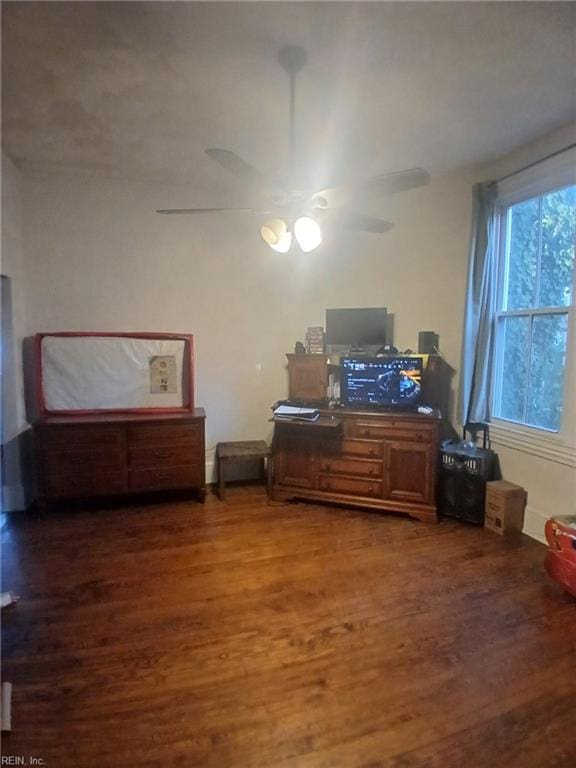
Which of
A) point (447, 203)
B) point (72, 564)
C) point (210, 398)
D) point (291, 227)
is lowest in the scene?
point (72, 564)

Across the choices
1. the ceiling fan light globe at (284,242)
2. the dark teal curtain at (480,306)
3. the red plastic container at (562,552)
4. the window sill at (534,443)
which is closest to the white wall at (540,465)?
the window sill at (534,443)

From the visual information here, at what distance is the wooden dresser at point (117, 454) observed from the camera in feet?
10.6

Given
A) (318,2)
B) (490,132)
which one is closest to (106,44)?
(318,2)

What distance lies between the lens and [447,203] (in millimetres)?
3568

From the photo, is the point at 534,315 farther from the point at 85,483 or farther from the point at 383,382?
the point at 85,483

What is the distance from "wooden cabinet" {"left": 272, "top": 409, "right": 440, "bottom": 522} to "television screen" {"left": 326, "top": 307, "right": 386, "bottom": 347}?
2.37 ft

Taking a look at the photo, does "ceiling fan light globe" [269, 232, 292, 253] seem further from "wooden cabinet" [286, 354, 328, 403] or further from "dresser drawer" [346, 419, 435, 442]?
"dresser drawer" [346, 419, 435, 442]

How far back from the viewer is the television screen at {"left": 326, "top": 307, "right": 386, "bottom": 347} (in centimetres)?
369

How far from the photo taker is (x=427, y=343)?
3553mm

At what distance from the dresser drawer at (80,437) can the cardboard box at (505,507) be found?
9.30ft

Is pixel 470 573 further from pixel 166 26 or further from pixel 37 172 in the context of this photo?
pixel 37 172

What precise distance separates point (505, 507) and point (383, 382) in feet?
4.11

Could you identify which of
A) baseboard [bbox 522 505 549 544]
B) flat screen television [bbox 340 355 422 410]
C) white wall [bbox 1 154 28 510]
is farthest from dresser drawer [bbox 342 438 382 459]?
white wall [bbox 1 154 28 510]

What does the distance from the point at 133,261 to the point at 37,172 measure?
37.2 inches
